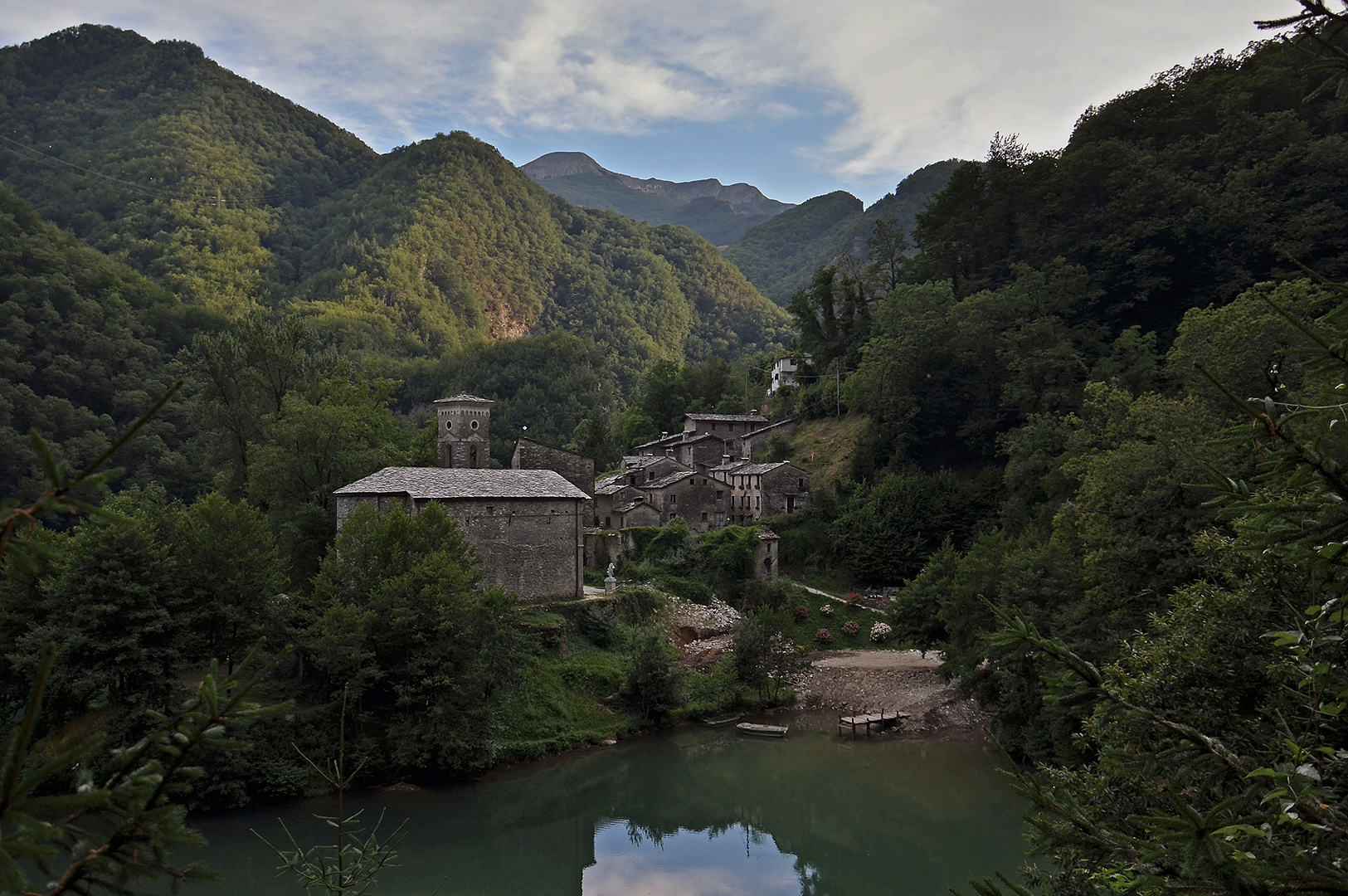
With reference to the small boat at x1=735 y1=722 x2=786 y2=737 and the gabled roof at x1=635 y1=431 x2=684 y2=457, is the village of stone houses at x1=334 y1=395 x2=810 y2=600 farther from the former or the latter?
the small boat at x1=735 y1=722 x2=786 y2=737

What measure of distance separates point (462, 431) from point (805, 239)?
148940 millimetres

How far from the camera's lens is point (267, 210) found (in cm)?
10981

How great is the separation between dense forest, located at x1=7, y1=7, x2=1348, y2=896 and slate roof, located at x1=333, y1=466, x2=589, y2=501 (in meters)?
2.42

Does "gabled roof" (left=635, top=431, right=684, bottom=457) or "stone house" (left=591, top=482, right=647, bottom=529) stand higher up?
"gabled roof" (left=635, top=431, right=684, bottom=457)

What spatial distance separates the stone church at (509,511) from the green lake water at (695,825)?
667cm

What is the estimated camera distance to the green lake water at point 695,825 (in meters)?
18.8

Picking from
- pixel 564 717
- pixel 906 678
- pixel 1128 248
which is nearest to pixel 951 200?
pixel 1128 248

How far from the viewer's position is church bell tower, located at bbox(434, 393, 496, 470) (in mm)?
36719

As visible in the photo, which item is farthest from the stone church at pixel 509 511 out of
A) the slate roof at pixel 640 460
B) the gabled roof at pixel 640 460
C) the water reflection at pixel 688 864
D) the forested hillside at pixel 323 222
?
the forested hillside at pixel 323 222

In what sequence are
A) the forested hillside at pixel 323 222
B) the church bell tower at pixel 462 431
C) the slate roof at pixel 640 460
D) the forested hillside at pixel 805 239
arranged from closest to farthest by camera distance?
the church bell tower at pixel 462 431
the slate roof at pixel 640 460
the forested hillside at pixel 323 222
the forested hillside at pixel 805 239

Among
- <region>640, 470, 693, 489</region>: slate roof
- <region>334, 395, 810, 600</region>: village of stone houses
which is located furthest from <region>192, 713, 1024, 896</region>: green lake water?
<region>640, 470, 693, 489</region>: slate roof

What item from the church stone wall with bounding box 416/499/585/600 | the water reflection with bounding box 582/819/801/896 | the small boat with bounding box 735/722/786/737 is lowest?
the water reflection with bounding box 582/819/801/896

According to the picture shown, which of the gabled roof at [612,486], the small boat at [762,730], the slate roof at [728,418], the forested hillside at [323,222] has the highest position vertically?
the forested hillside at [323,222]

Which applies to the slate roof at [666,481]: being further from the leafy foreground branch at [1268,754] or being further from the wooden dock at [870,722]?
the leafy foreground branch at [1268,754]
